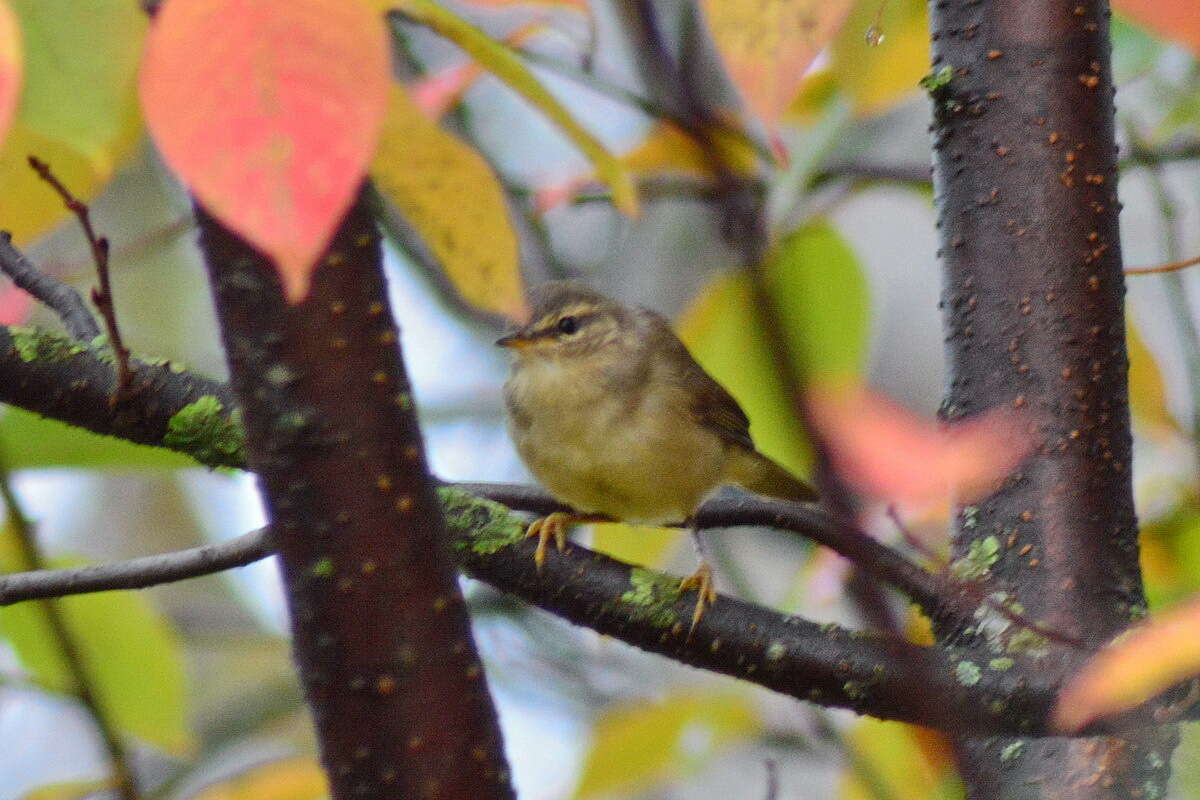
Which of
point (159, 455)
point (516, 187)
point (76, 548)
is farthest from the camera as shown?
point (76, 548)

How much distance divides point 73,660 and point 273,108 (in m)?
1.53

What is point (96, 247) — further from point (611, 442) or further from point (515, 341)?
point (515, 341)

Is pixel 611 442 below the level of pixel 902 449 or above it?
above

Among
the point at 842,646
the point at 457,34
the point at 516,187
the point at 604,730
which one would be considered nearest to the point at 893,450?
the point at 842,646

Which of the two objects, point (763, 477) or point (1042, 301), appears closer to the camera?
point (1042, 301)

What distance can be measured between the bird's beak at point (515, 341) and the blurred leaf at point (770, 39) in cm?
236

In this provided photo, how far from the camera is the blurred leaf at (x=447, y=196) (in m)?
1.58

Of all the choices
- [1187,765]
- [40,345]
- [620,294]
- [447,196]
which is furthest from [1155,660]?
[620,294]

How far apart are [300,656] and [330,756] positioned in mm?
101

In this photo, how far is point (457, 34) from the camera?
156cm

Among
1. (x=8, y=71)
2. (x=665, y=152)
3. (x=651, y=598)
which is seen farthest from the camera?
(x=665, y=152)

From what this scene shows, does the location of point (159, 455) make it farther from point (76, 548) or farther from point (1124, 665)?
point (76, 548)

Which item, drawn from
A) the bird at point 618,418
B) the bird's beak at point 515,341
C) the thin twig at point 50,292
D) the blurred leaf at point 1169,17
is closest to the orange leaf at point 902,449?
the blurred leaf at point 1169,17

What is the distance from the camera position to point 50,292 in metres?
1.94
